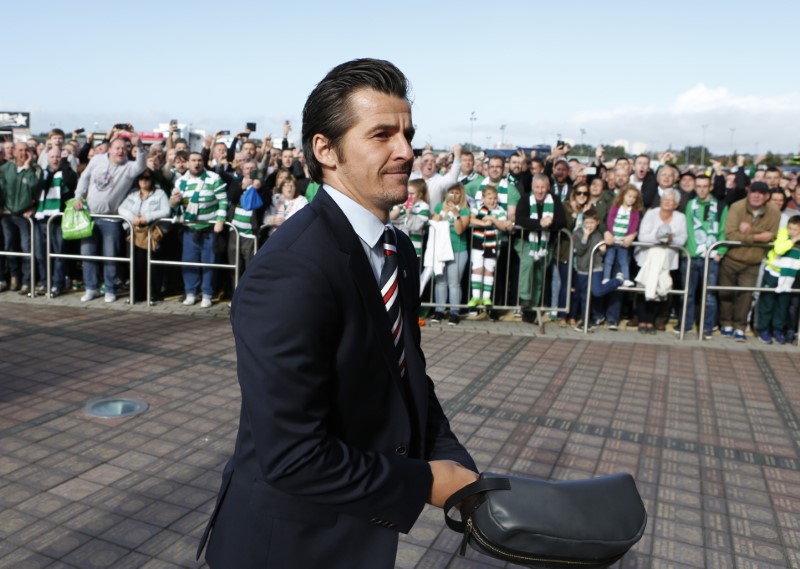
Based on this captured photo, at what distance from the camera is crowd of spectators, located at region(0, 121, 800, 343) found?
30.3 feet

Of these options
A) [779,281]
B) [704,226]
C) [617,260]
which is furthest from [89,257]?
[779,281]

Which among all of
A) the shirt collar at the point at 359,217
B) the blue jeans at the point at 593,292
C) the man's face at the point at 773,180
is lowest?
the blue jeans at the point at 593,292

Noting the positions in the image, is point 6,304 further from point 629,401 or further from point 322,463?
point 322,463

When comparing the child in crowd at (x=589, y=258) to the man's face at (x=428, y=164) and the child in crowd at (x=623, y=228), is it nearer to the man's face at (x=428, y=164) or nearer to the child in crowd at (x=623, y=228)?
the child in crowd at (x=623, y=228)

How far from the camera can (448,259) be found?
Result: 371 inches

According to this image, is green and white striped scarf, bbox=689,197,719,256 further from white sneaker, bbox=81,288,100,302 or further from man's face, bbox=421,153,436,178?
white sneaker, bbox=81,288,100,302

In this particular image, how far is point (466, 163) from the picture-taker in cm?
1084

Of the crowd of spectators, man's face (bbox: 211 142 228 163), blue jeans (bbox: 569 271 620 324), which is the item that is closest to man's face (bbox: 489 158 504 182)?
the crowd of spectators

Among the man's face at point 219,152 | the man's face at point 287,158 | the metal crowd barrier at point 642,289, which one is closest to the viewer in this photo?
the metal crowd barrier at point 642,289

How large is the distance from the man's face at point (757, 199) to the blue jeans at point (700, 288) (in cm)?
83

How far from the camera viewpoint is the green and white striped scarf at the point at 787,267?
28.9 ft

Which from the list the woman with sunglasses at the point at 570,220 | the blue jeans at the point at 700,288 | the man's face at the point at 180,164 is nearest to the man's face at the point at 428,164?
the woman with sunglasses at the point at 570,220

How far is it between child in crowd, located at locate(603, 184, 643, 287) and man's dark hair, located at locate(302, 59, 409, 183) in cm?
794

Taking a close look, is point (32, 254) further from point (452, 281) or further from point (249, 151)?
point (452, 281)
